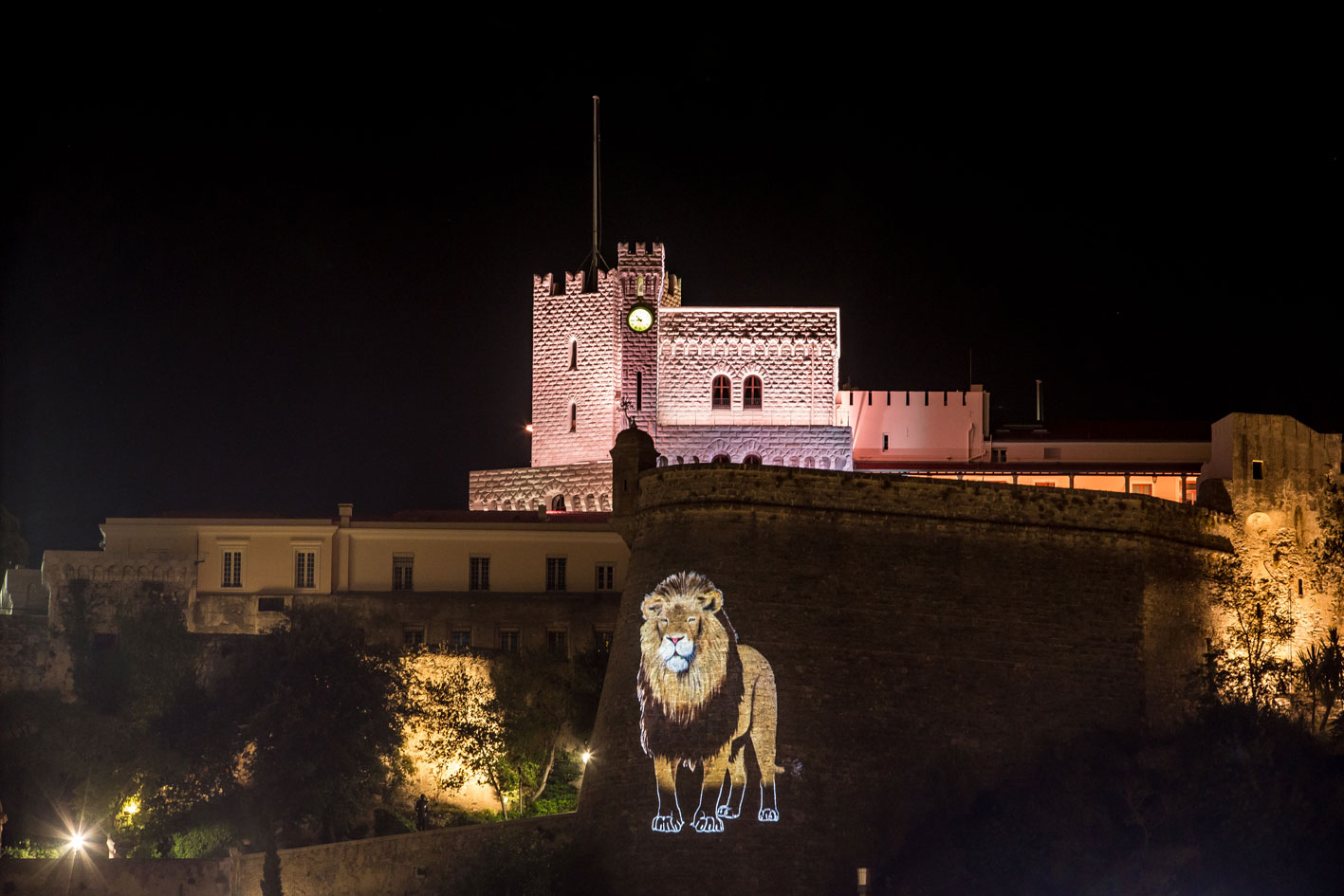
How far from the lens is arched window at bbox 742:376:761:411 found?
2462 inches

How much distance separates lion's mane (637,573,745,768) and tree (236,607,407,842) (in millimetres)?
7773

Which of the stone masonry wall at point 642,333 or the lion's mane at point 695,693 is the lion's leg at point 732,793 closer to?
the lion's mane at point 695,693

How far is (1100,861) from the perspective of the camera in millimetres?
43312

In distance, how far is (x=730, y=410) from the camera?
62.5m

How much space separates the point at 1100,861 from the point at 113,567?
948 inches

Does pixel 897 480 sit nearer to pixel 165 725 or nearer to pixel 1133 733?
pixel 1133 733

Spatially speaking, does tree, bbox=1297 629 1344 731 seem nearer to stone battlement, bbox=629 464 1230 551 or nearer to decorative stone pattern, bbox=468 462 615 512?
stone battlement, bbox=629 464 1230 551

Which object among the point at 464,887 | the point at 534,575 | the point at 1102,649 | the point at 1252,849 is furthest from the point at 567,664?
the point at 1252,849

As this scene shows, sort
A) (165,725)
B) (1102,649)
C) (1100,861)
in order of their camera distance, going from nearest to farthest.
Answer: (1100,861)
(1102,649)
(165,725)

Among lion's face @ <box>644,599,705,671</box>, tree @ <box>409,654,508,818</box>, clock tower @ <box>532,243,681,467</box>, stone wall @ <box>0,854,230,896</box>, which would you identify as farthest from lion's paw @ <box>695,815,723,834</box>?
clock tower @ <box>532,243,681,467</box>

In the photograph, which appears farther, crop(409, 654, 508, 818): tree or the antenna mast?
the antenna mast

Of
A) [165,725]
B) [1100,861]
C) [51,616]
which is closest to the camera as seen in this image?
[1100,861]

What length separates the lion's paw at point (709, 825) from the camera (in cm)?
4331

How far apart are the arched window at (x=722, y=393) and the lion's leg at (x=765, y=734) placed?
63.6 feet
